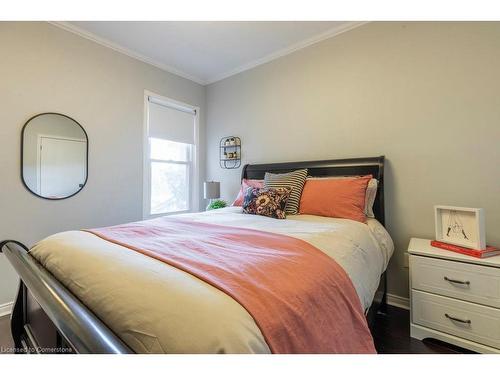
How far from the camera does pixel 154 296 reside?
0.67m

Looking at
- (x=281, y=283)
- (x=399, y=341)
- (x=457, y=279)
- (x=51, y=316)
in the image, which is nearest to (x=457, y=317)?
(x=457, y=279)

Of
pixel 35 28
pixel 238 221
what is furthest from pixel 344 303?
pixel 35 28

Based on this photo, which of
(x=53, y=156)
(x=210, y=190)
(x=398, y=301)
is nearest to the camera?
(x=398, y=301)

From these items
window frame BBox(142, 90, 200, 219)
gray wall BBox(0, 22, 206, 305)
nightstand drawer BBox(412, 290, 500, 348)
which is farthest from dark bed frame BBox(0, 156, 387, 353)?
window frame BBox(142, 90, 200, 219)

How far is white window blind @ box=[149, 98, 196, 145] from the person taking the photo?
3069mm

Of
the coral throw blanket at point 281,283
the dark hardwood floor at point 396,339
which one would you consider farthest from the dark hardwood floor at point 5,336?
the coral throw blanket at point 281,283

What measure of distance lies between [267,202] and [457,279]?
1.38 m

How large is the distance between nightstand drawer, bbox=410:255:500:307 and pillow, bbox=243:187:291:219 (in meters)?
1.01

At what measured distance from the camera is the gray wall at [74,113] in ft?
6.66

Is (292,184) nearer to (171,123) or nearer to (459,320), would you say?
(459,320)

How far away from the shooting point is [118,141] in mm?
2713

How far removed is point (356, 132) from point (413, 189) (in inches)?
28.6

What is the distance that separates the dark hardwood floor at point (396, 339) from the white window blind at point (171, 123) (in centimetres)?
227
